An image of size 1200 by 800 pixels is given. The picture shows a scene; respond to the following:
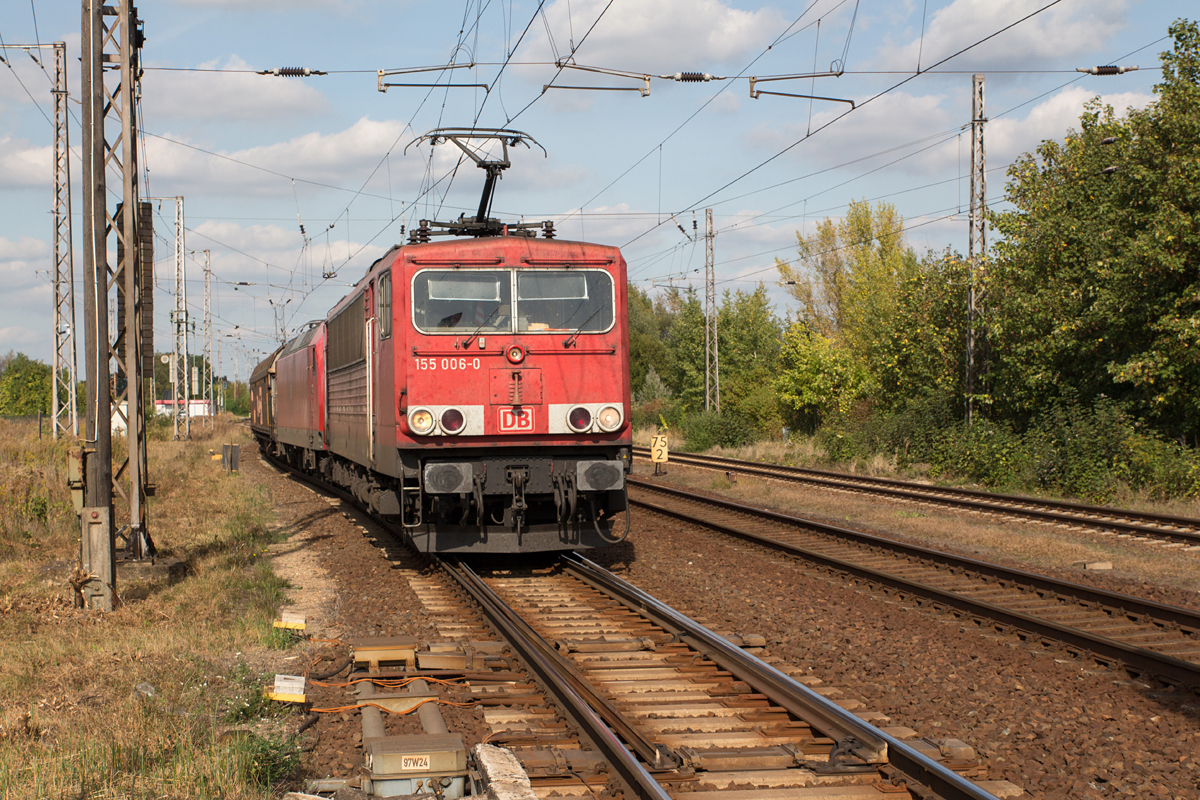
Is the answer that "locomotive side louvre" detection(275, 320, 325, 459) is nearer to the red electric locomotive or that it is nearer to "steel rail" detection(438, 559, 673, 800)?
the red electric locomotive

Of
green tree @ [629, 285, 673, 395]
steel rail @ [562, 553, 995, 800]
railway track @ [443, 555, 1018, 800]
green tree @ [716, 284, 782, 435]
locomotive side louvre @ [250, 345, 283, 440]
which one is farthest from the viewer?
green tree @ [629, 285, 673, 395]

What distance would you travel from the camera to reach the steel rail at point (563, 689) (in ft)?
14.3

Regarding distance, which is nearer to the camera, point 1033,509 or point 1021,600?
point 1021,600

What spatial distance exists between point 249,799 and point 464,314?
6.32 meters

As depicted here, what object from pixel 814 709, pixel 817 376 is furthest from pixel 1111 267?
pixel 817 376

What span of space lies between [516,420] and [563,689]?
451 centimetres

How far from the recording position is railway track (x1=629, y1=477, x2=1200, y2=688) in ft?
22.5

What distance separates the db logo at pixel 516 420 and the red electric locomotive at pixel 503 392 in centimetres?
1

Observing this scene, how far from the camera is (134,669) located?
257 inches

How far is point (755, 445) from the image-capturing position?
109 ft

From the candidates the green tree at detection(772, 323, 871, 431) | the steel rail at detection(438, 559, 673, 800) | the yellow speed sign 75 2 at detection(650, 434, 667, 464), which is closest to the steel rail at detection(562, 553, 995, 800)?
the steel rail at detection(438, 559, 673, 800)

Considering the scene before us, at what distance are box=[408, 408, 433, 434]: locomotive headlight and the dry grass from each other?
211 cm

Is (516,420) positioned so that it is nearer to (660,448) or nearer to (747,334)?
(660,448)

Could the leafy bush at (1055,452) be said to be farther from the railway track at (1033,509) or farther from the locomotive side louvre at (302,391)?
the locomotive side louvre at (302,391)
